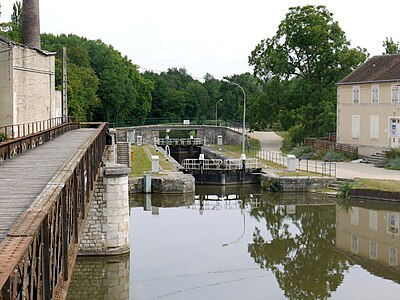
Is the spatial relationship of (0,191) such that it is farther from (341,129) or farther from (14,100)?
(341,129)

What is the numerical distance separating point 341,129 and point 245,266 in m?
25.0

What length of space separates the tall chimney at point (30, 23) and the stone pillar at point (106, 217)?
21779 millimetres

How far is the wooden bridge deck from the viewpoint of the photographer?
27.1ft

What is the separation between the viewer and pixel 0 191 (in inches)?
393

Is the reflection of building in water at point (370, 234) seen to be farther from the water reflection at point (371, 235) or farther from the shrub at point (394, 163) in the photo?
the shrub at point (394, 163)

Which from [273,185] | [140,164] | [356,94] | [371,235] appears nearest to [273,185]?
[273,185]

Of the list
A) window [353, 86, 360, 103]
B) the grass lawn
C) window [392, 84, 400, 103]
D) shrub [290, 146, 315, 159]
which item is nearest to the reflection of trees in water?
the grass lawn

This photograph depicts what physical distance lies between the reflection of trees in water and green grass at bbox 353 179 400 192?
2212 mm

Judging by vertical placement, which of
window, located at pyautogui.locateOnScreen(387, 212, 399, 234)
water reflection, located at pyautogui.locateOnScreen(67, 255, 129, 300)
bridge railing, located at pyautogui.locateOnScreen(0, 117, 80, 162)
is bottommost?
water reflection, located at pyautogui.locateOnScreen(67, 255, 129, 300)

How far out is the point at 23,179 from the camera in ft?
37.1

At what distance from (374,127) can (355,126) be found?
2008 mm

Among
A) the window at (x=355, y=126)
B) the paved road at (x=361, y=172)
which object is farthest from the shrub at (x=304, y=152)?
the paved road at (x=361, y=172)

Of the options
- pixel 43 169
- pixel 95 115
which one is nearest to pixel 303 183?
pixel 43 169

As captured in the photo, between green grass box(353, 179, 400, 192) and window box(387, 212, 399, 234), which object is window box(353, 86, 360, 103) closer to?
green grass box(353, 179, 400, 192)
